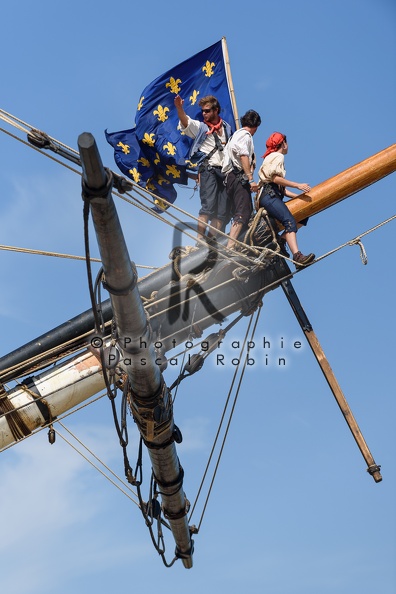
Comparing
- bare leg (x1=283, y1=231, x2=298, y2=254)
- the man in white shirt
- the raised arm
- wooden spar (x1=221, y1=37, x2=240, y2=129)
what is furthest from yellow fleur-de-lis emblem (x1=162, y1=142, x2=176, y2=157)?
bare leg (x1=283, y1=231, x2=298, y2=254)

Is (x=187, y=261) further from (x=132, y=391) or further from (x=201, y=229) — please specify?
(x=132, y=391)

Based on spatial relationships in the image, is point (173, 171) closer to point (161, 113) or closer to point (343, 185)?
point (161, 113)

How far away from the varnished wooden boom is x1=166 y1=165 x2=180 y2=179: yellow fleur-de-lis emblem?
6.79 ft

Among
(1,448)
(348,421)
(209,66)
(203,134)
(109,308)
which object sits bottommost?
(348,421)

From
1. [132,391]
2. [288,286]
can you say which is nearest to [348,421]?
[288,286]

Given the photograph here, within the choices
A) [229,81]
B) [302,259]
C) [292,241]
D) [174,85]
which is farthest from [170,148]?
[302,259]

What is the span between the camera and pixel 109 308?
15180 millimetres

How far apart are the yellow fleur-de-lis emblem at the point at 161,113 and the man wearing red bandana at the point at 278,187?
2452 millimetres

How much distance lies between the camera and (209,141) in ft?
51.0

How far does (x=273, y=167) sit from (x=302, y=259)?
1.26 metres

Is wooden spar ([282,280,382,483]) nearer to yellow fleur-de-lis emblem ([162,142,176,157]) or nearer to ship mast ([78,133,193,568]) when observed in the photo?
ship mast ([78,133,193,568])

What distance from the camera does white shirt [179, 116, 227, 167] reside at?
15393mm

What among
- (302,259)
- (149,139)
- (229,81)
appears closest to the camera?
(302,259)

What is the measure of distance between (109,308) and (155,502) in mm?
2792
